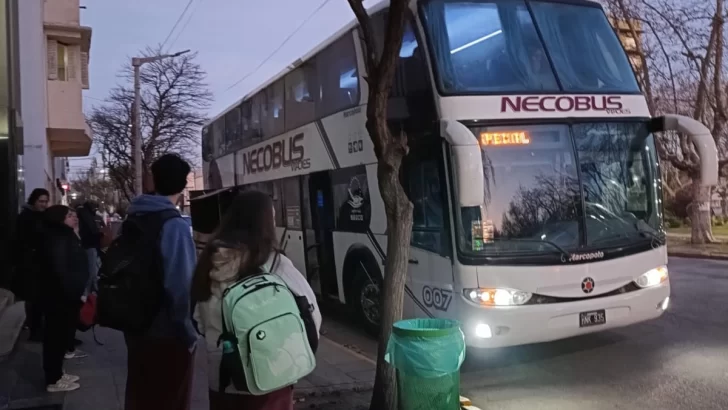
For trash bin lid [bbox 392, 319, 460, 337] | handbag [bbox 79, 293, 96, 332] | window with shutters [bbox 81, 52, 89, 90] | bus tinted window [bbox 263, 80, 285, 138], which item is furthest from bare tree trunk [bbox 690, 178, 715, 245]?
window with shutters [bbox 81, 52, 89, 90]

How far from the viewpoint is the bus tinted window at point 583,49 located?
7.86 metres

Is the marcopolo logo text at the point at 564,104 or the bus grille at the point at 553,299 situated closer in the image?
the bus grille at the point at 553,299

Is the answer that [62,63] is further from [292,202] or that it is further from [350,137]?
[350,137]

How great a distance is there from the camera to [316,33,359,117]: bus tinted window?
9.69 metres

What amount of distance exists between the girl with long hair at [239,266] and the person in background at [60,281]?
329 centimetres

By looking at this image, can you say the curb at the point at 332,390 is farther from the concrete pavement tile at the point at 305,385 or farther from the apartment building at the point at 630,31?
the apartment building at the point at 630,31

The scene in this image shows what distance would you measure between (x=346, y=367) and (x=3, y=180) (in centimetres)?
805

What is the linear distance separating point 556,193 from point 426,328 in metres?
2.70

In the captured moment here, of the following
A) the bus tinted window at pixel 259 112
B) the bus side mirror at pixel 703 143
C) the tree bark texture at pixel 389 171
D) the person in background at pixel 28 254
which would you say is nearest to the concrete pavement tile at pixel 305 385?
the tree bark texture at pixel 389 171

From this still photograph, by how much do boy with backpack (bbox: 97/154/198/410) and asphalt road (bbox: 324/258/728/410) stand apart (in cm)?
350

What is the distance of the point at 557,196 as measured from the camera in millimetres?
7344

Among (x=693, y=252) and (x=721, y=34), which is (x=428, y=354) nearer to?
(x=693, y=252)

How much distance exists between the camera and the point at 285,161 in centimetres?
1229

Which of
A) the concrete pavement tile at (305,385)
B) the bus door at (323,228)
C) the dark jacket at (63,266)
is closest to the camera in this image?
the dark jacket at (63,266)
